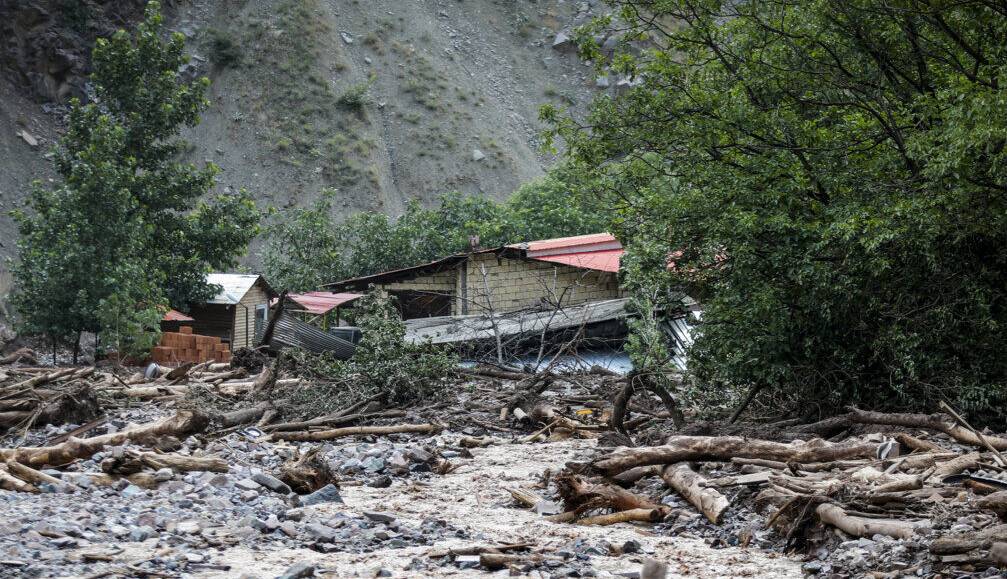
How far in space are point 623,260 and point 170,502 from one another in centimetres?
782

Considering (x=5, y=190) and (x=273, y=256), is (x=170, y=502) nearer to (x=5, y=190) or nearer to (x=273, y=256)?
(x=273, y=256)

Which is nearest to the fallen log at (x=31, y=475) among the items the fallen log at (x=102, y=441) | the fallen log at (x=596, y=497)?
the fallen log at (x=102, y=441)

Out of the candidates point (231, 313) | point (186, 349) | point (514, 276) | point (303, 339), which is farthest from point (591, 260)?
point (231, 313)

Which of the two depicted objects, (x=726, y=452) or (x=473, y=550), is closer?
(x=473, y=550)

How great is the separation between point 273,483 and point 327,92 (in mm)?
50166

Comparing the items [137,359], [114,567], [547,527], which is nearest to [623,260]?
[547,527]

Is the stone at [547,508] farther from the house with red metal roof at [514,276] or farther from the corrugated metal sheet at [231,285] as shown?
the corrugated metal sheet at [231,285]

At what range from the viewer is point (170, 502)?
6.50 meters

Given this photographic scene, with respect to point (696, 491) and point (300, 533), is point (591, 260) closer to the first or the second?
point (696, 491)

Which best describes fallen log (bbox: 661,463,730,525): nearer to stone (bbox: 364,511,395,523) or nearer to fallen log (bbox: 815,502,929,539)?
fallen log (bbox: 815,502,929,539)

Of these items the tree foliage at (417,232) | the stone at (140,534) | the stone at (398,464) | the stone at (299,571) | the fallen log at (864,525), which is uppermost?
the tree foliage at (417,232)

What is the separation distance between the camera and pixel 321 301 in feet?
96.1

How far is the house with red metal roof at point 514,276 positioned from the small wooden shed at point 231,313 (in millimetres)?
7397

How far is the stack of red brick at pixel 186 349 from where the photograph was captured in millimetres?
23844
